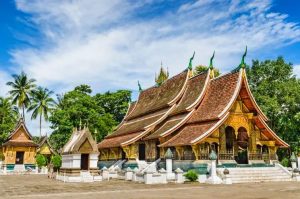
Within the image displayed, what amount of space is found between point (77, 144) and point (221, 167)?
342 inches

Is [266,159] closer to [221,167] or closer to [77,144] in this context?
[221,167]

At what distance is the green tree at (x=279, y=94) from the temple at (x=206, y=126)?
7.11 metres

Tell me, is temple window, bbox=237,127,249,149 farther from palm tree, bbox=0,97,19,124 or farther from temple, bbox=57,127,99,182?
palm tree, bbox=0,97,19,124

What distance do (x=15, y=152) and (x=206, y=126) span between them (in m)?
26.9

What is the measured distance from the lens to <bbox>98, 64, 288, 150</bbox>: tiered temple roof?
1981 centimetres

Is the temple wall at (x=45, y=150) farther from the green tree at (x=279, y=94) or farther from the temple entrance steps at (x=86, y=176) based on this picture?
the green tree at (x=279, y=94)

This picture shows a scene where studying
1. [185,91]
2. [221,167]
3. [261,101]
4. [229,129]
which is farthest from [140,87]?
[221,167]

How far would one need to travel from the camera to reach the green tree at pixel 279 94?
99.2 feet

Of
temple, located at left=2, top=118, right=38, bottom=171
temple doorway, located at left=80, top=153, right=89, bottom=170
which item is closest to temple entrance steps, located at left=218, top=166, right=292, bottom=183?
temple doorway, located at left=80, top=153, right=89, bottom=170

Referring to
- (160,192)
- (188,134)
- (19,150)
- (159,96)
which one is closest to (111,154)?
(159,96)

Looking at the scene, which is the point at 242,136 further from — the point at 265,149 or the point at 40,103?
the point at 40,103

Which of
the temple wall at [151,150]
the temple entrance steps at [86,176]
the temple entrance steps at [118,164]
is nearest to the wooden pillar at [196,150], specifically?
the temple wall at [151,150]

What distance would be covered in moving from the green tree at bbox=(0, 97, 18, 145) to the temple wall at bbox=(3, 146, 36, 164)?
2673mm

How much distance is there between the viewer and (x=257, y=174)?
18.5m
